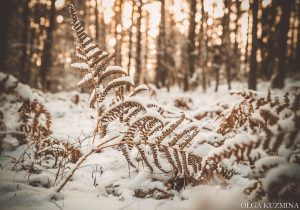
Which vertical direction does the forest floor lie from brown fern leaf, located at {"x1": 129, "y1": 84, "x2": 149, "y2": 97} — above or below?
below

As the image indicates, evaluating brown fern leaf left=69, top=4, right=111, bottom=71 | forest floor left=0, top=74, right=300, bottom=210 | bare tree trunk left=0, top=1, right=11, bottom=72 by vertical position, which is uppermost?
bare tree trunk left=0, top=1, right=11, bottom=72

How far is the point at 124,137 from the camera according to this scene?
1.95 meters

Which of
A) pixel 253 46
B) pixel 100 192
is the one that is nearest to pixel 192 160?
pixel 100 192

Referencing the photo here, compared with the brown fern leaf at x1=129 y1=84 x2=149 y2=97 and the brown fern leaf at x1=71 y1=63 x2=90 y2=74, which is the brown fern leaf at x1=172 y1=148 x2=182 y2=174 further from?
the brown fern leaf at x1=71 y1=63 x2=90 y2=74

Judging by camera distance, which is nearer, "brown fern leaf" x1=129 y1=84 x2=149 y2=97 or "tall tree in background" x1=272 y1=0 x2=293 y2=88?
"brown fern leaf" x1=129 y1=84 x2=149 y2=97

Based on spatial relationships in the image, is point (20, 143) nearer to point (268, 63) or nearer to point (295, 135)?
point (295, 135)

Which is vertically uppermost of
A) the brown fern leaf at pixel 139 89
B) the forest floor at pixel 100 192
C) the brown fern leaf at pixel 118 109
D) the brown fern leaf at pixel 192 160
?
the brown fern leaf at pixel 139 89

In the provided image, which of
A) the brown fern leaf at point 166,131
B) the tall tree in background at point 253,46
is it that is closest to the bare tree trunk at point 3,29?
the tall tree in background at point 253,46

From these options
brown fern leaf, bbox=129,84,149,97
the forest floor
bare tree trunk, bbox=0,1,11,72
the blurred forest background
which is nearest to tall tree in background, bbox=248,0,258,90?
the blurred forest background

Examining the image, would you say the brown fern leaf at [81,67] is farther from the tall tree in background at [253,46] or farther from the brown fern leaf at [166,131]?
the tall tree in background at [253,46]

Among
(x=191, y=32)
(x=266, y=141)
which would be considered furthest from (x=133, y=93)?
(x=191, y=32)

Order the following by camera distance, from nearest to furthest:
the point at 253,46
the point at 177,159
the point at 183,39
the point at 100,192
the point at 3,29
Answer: the point at 177,159 < the point at 100,192 < the point at 253,46 < the point at 3,29 < the point at 183,39

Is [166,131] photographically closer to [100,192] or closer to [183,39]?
[100,192]

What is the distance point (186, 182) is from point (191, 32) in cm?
1086
